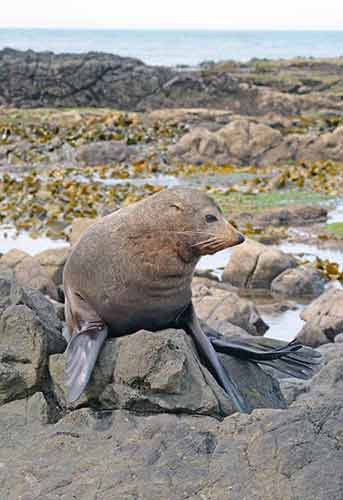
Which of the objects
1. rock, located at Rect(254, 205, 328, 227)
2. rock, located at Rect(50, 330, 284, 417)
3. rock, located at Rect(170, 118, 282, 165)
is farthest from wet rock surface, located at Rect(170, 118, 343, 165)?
rock, located at Rect(50, 330, 284, 417)

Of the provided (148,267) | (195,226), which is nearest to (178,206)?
(195,226)

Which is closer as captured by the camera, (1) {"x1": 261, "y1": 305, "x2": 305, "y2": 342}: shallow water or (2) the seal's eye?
(2) the seal's eye

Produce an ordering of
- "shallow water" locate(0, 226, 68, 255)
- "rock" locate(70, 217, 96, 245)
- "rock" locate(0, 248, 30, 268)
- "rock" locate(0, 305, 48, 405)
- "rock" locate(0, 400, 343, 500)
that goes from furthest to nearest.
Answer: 1. "shallow water" locate(0, 226, 68, 255)
2. "rock" locate(70, 217, 96, 245)
3. "rock" locate(0, 248, 30, 268)
4. "rock" locate(0, 305, 48, 405)
5. "rock" locate(0, 400, 343, 500)

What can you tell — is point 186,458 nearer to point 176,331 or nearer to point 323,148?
point 176,331

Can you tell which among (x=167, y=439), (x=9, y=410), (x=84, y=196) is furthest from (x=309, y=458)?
(x=84, y=196)

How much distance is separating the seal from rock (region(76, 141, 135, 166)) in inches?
618

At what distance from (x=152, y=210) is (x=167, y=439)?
1460 millimetres

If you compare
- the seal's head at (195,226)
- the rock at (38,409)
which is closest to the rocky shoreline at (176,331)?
the rock at (38,409)

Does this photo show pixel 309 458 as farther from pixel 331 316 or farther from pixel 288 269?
pixel 288 269

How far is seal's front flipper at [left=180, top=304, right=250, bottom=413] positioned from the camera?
4959 millimetres

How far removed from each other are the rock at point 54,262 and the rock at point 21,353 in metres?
5.29

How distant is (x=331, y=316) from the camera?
8.76 m

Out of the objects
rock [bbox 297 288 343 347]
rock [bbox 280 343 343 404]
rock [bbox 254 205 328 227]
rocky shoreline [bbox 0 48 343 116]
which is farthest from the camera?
rocky shoreline [bbox 0 48 343 116]

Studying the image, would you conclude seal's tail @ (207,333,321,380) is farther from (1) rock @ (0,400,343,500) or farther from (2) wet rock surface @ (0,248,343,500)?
(1) rock @ (0,400,343,500)
